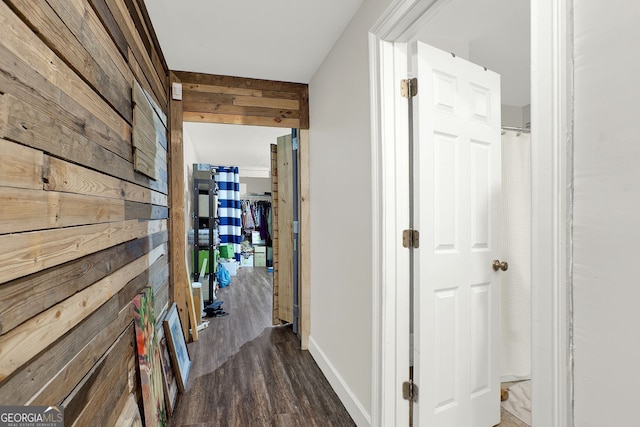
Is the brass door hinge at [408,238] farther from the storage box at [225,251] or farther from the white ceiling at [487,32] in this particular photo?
the storage box at [225,251]

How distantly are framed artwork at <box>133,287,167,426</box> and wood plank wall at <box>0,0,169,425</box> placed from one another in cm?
5

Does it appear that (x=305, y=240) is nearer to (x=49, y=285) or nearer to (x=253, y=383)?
(x=253, y=383)

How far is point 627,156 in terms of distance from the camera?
2.15 feet

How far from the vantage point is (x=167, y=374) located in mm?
2055

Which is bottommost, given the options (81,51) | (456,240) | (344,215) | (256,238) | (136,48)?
(256,238)

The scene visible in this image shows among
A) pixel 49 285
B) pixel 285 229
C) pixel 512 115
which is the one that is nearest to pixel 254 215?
pixel 285 229

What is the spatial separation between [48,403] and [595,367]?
1.30 m

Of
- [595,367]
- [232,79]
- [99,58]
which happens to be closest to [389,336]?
[595,367]

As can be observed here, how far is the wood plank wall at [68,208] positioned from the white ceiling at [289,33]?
0.56 m

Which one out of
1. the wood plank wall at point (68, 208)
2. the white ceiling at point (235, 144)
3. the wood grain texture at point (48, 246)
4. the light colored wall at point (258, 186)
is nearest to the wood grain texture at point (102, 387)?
the wood plank wall at point (68, 208)

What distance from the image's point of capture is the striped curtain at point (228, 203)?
629 cm

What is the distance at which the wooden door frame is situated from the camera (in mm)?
2775

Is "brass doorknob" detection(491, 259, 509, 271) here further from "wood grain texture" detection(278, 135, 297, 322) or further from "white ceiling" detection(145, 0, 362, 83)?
"wood grain texture" detection(278, 135, 297, 322)

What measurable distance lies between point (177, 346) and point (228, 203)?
4403 millimetres
